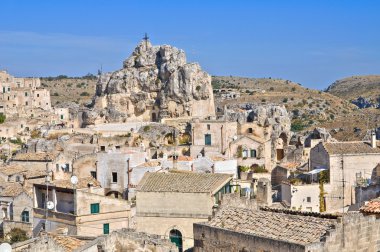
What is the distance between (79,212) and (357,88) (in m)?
139

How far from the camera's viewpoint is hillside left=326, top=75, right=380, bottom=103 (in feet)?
479

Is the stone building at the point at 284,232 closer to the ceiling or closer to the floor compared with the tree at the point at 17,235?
closer to the ceiling

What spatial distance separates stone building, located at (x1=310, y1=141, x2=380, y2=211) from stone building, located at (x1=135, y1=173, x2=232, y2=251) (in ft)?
47.3

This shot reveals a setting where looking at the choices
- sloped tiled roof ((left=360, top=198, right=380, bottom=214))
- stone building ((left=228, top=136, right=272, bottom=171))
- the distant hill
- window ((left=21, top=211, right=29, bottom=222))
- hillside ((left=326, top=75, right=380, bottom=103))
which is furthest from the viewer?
hillside ((left=326, top=75, right=380, bottom=103))

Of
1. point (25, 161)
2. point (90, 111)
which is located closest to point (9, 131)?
point (90, 111)

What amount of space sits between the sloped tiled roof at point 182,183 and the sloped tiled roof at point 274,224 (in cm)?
615

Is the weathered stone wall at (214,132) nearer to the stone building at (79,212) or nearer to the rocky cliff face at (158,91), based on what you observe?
the rocky cliff face at (158,91)

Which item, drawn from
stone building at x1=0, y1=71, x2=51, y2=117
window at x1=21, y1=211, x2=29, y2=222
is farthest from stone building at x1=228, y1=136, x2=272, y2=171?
stone building at x1=0, y1=71, x2=51, y2=117

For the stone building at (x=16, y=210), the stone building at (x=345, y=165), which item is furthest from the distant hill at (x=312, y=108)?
the stone building at (x=16, y=210)

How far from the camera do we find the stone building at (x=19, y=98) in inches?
3893

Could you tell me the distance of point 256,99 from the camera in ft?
403

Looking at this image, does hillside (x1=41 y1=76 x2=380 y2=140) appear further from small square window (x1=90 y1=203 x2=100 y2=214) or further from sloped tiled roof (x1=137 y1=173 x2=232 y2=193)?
small square window (x1=90 y1=203 x2=100 y2=214)

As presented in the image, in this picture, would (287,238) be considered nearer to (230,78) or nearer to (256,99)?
(256,99)

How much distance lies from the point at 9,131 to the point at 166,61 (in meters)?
19.6
